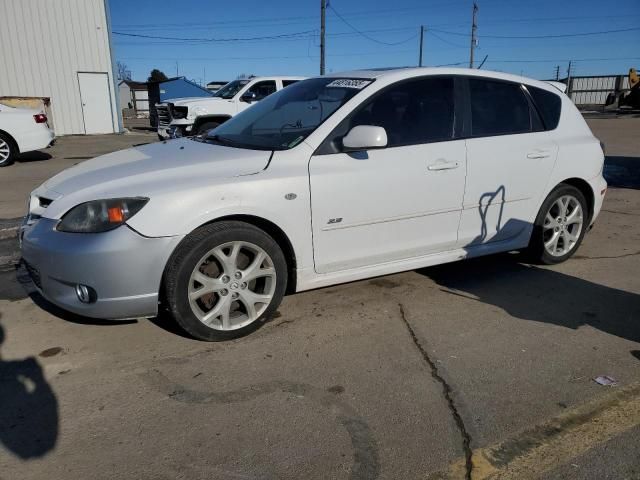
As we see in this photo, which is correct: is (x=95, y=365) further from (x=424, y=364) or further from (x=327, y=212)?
(x=424, y=364)

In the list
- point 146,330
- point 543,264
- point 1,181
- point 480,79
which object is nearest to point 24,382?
point 146,330

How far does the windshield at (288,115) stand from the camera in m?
3.65

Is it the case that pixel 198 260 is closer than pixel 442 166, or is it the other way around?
pixel 198 260

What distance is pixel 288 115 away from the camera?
406cm

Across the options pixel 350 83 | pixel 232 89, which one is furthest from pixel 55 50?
pixel 350 83

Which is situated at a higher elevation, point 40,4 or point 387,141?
point 40,4

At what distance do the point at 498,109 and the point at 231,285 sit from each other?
8.71 ft

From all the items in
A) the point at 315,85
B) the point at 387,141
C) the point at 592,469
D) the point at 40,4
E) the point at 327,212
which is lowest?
the point at 592,469

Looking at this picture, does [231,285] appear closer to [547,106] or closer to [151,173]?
Result: [151,173]

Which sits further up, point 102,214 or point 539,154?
point 539,154

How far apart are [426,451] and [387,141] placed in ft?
6.78

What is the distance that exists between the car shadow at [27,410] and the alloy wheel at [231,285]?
91 centimetres

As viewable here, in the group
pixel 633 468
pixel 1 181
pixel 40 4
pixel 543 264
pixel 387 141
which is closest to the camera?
pixel 633 468

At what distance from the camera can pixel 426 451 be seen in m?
2.31
